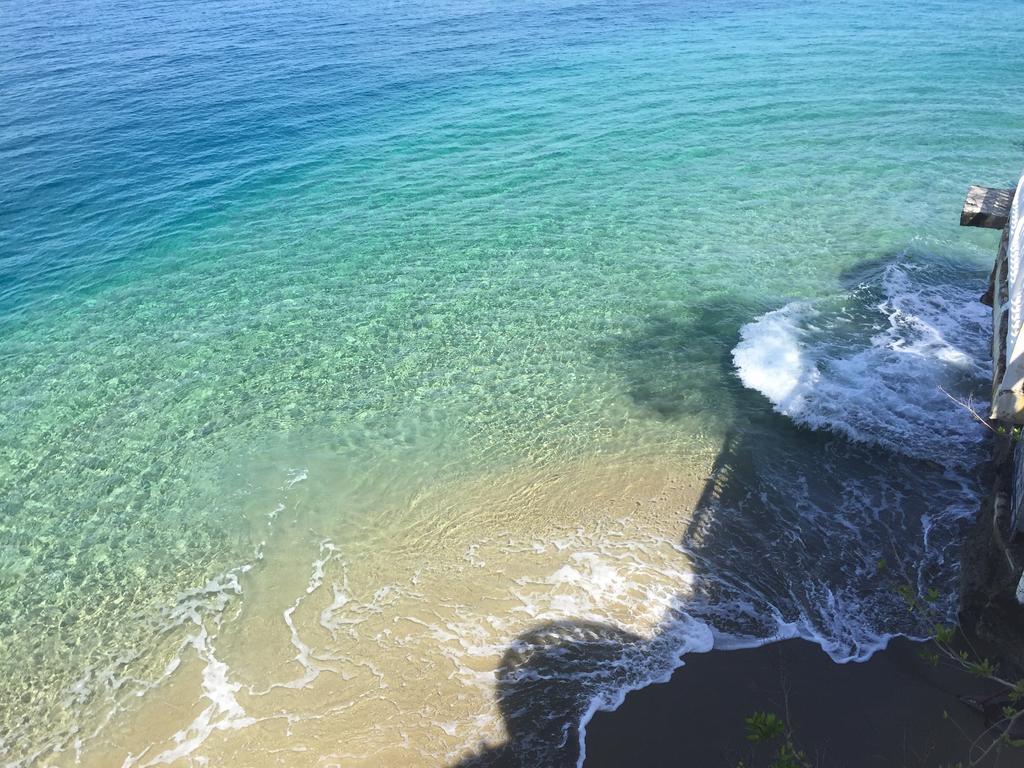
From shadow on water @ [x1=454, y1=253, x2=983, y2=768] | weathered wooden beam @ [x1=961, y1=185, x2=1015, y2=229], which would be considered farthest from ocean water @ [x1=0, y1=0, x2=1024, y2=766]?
weathered wooden beam @ [x1=961, y1=185, x2=1015, y2=229]

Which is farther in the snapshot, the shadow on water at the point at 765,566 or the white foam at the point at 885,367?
the white foam at the point at 885,367

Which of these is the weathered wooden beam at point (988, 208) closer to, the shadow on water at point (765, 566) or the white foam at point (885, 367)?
the white foam at point (885, 367)

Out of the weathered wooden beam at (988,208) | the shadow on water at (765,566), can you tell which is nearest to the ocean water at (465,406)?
the shadow on water at (765,566)

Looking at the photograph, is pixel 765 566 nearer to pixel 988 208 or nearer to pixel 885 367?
pixel 885 367

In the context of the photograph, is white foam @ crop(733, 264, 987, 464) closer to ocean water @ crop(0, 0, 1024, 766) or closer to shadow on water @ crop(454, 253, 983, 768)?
ocean water @ crop(0, 0, 1024, 766)

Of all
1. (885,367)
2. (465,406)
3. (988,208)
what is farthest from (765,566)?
(988,208)

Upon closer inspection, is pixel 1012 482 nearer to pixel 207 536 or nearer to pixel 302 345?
pixel 207 536
